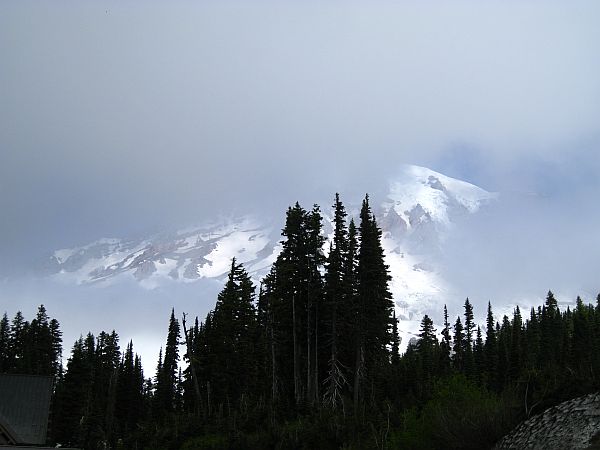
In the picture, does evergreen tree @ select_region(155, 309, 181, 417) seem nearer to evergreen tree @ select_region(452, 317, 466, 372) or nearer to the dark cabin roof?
the dark cabin roof

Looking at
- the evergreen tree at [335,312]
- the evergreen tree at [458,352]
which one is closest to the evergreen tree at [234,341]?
the evergreen tree at [335,312]

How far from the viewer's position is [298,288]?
52.9 m

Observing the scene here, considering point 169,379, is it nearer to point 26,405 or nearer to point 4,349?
point 4,349

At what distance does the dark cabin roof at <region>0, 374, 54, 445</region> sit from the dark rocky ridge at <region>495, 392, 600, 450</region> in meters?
31.3

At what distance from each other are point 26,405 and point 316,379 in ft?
71.3

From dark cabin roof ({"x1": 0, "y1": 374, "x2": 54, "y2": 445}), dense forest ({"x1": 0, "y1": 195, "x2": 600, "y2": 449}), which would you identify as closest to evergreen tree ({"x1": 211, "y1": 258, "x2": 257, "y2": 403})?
dense forest ({"x1": 0, "y1": 195, "x2": 600, "y2": 449})

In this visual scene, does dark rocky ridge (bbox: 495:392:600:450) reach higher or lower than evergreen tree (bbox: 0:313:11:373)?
lower

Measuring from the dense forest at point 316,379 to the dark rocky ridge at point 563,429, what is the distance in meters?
0.75

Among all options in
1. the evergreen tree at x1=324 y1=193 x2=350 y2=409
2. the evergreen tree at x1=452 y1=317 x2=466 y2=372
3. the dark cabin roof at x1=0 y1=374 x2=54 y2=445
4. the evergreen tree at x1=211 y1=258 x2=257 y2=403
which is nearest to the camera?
the dark cabin roof at x1=0 y1=374 x2=54 y2=445

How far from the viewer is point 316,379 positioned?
167 feet

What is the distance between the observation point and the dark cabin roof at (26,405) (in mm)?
40031

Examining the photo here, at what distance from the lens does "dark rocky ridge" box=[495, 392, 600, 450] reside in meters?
17.7

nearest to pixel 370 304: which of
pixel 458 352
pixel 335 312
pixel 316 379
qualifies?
pixel 335 312

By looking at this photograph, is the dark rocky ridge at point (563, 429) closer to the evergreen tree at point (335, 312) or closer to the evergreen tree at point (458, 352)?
the evergreen tree at point (335, 312)
